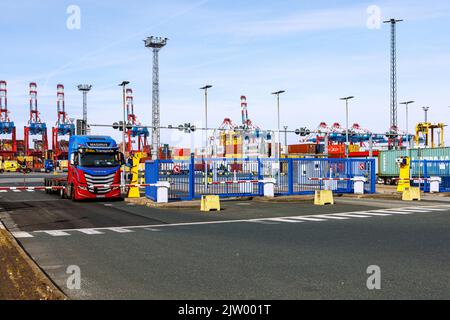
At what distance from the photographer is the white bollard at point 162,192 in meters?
23.9

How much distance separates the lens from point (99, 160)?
26.8 m

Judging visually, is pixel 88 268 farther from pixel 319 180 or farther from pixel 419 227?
pixel 319 180

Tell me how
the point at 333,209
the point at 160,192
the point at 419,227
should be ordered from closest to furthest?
1. the point at 419,227
2. the point at 333,209
3. the point at 160,192

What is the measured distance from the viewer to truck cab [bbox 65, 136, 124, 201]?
86.6ft

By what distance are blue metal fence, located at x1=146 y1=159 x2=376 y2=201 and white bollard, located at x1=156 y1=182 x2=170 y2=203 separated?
57 centimetres

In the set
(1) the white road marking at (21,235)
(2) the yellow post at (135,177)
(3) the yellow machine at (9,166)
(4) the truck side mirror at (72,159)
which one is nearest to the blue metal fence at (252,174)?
(2) the yellow post at (135,177)

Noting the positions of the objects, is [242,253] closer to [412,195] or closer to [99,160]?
[99,160]

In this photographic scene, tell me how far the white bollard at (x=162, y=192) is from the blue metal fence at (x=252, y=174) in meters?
0.57

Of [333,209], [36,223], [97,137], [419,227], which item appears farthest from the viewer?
[97,137]

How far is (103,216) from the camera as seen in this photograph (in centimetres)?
1917

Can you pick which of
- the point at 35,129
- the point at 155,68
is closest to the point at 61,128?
the point at 35,129

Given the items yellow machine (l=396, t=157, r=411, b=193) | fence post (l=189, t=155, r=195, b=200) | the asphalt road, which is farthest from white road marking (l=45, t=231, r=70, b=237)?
yellow machine (l=396, t=157, r=411, b=193)

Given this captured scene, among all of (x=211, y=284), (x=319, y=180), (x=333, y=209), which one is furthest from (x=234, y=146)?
(x=211, y=284)
